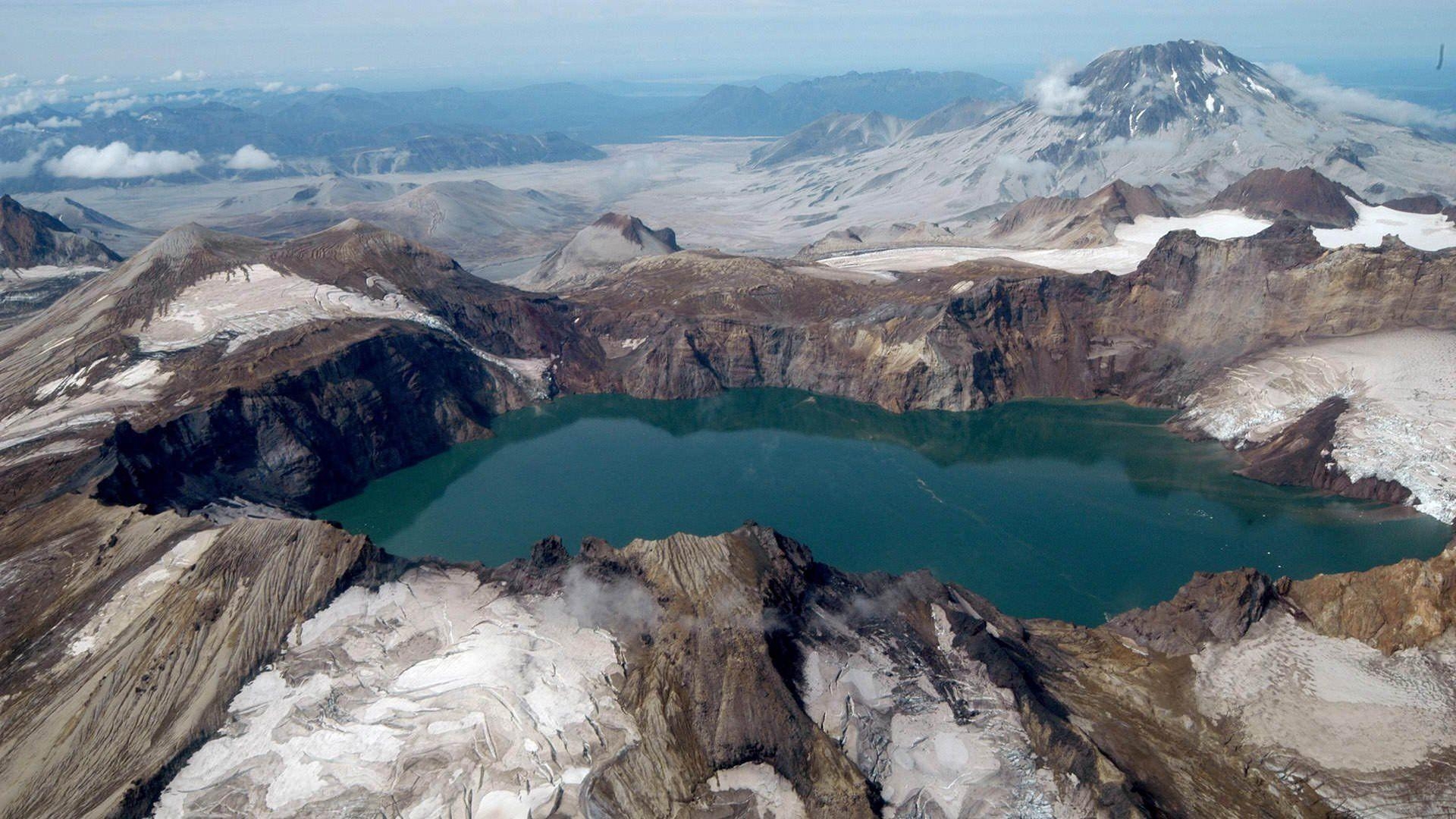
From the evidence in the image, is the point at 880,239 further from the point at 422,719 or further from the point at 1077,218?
the point at 422,719

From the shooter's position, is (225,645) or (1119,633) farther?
(1119,633)

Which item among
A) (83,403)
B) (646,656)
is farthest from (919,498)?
(83,403)

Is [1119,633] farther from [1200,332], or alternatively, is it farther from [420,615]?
[1200,332]

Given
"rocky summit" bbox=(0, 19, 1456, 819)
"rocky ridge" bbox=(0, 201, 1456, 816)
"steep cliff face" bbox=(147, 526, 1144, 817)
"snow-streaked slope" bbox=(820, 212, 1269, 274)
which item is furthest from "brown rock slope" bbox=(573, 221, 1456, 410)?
"steep cliff face" bbox=(147, 526, 1144, 817)

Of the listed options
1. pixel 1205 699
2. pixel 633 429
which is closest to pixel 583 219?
pixel 633 429

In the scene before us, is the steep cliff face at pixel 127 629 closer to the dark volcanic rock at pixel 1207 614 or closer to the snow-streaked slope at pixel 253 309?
the snow-streaked slope at pixel 253 309

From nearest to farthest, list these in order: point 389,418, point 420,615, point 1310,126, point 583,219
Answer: point 420,615
point 389,418
point 1310,126
point 583,219

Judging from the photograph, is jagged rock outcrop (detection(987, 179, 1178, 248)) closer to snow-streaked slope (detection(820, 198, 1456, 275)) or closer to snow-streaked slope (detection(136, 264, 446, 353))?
snow-streaked slope (detection(820, 198, 1456, 275))

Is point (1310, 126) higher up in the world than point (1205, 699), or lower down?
higher up

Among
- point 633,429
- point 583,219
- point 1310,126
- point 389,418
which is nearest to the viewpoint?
point 389,418
